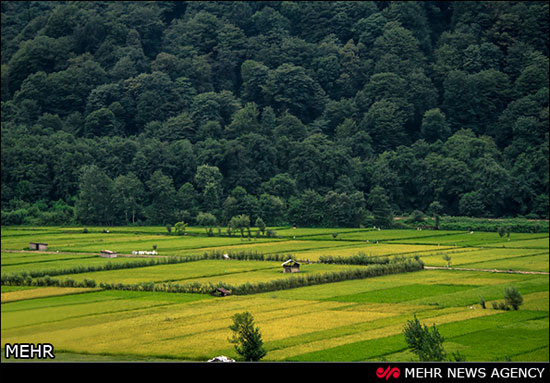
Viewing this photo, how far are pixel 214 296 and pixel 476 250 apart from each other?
12822mm

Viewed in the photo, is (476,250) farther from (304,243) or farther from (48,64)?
(48,64)

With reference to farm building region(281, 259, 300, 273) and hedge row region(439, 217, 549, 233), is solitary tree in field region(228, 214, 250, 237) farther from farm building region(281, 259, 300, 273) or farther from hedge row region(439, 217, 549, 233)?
farm building region(281, 259, 300, 273)

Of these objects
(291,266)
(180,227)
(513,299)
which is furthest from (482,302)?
(180,227)

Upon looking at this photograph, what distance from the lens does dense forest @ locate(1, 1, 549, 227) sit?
125 feet

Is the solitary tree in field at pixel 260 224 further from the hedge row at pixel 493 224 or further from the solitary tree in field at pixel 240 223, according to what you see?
the hedge row at pixel 493 224

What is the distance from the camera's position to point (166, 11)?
6297 cm

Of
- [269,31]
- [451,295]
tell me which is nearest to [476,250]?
[451,295]
